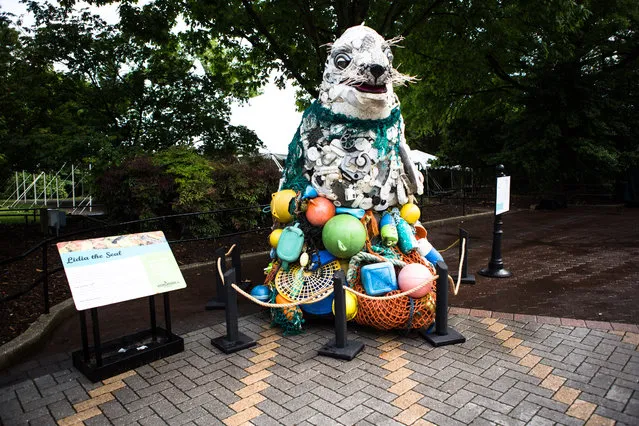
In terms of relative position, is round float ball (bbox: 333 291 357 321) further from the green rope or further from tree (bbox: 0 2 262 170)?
tree (bbox: 0 2 262 170)

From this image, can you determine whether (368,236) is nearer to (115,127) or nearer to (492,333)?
(492,333)

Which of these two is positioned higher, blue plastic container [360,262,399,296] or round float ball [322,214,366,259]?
round float ball [322,214,366,259]

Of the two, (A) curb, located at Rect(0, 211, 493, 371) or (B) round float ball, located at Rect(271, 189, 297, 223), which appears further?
(B) round float ball, located at Rect(271, 189, 297, 223)

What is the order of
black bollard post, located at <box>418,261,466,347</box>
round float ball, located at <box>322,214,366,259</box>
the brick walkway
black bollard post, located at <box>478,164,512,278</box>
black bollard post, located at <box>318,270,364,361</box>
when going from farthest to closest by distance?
black bollard post, located at <box>478,164,512,278</box> < round float ball, located at <box>322,214,366,259</box> < black bollard post, located at <box>418,261,466,347</box> < black bollard post, located at <box>318,270,364,361</box> < the brick walkway

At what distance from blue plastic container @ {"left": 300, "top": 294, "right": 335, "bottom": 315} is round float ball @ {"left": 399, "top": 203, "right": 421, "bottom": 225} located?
1.27 meters

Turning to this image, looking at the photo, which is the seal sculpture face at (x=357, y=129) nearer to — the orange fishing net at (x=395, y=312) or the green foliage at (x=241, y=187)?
the orange fishing net at (x=395, y=312)

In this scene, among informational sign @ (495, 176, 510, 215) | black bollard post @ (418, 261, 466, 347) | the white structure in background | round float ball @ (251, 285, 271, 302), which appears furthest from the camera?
the white structure in background

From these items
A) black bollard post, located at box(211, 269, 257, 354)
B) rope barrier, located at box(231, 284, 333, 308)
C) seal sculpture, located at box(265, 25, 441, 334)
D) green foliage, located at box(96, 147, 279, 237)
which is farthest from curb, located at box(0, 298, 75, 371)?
green foliage, located at box(96, 147, 279, 237)

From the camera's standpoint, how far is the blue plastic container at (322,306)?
4.71 meters

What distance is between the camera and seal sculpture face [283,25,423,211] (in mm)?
4552

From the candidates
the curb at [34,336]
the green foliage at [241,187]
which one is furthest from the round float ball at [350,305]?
the green foliage at [241,187]

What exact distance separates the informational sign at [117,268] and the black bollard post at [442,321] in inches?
102

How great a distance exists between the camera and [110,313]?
584cm

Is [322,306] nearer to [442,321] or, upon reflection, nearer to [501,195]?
[442,321]
